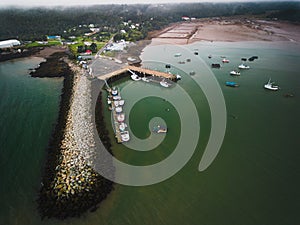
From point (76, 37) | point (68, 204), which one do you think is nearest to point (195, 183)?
point (68, 204)

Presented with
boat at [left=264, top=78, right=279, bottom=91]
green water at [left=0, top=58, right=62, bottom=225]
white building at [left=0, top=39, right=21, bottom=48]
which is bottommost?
white building at [left=0, top=39, right=21, bottom=48]

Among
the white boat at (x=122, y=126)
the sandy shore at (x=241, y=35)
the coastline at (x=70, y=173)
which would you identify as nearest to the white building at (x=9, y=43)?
the sandy shore at (x=241, y=35)

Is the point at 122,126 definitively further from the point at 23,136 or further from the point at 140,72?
the point at 140,72

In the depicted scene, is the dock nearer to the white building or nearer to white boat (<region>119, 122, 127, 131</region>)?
white boat (<region>119, 122, 127, 131</region>)

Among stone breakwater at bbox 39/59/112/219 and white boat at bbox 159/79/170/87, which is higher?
stone breakwater at bbox 39/59/112/219

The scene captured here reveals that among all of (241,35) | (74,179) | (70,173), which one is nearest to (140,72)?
(70,173)

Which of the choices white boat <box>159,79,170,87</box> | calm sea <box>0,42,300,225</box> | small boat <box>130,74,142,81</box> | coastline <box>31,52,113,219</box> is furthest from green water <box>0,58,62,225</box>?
white boat <box>159,79,170,87</box>

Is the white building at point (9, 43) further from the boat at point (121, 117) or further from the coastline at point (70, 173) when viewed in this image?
the boat at point (121, 117)
